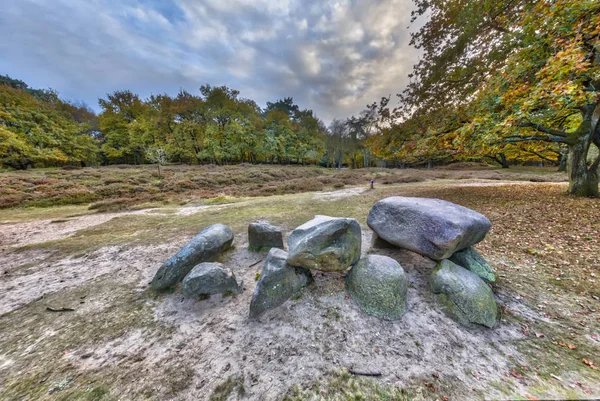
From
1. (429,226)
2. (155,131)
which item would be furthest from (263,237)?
(155,131)

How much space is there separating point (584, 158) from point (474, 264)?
24.2 feet

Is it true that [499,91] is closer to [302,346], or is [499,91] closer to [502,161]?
[302,346]

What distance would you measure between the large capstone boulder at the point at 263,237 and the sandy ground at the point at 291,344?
1.21 m

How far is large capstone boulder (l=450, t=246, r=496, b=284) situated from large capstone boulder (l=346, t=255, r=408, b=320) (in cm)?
133

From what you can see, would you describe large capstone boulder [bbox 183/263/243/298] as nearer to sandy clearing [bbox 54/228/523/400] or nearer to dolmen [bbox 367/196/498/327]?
sandy clearing [bbox 54/228/523/400]

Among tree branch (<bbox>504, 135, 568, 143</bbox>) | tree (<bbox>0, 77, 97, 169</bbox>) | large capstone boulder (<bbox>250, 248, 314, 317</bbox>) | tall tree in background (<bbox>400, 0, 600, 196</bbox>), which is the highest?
tree (<bbox>0, 77, 97, 169</bbox>)

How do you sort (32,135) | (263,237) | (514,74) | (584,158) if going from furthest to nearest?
(32,135)
(584,158)
(514,74)
(263,237)

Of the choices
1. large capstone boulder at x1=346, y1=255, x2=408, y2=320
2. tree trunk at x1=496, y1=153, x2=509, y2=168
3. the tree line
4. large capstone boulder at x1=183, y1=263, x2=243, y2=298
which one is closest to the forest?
the tree line

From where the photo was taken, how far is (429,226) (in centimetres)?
328

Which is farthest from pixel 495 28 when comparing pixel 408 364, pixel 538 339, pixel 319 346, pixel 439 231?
pixel 319 346

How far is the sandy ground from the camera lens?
197cm

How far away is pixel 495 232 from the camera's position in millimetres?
5078

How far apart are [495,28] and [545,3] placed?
245 cm

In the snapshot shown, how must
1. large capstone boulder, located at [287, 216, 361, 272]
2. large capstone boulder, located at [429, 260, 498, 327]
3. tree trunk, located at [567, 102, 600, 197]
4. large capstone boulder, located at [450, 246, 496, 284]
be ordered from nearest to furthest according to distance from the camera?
large capstone boulder, located at [429, 260, 498, 327]
large capstone boulder, located at [287, 216, 361, 272]
large capstone boulder, located at [450, 246, 496, 284]
tree trunk, located at [567, 102, 600, 197]
